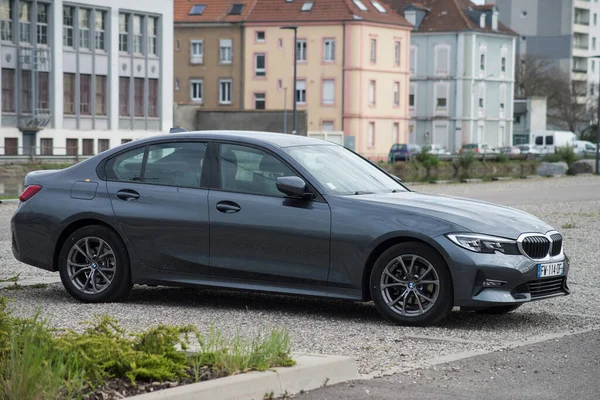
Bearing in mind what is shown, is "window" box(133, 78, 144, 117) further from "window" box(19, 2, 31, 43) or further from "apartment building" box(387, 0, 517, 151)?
"apartment building" box(387, 0, 517, 151)

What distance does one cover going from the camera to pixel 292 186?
1010 cm

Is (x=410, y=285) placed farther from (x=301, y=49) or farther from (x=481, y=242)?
(x=301, y=49)

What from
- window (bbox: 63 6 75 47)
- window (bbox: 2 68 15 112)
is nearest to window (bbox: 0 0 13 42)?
window (bbox: 2 68 15 112)

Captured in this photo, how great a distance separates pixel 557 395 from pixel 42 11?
62492 millimetres

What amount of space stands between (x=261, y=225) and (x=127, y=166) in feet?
5.16

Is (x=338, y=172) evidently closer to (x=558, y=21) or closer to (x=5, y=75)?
(x=5, y=75)

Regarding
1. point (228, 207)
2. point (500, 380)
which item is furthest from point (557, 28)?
point (500, 380)

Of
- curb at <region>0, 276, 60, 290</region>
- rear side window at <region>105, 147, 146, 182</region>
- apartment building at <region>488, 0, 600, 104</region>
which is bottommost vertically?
curb at <region>0, 276, 60, 290</region>

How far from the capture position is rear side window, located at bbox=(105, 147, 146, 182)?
11078 mm

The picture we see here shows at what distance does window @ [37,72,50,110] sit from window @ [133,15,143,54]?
7452 millimetres

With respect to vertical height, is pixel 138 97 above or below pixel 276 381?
above

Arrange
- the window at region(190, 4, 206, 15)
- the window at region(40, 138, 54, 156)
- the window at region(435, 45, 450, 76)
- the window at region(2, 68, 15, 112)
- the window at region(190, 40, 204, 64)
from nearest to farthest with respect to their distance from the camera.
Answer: the window at region(2, 68, 15, 112)
the window at region(40, 138, 54, 156)
the window at region(190, 40, 204, 64)
the window at region(190, 4, 206, 15)
the window at region(435, 45, 450, 76)

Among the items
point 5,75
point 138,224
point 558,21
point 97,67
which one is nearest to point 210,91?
point 97,67

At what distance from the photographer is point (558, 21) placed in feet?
458
